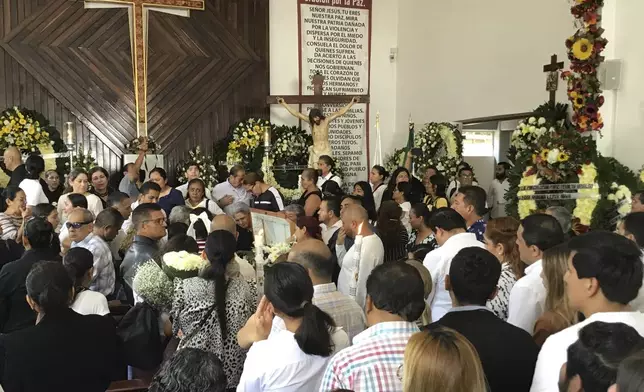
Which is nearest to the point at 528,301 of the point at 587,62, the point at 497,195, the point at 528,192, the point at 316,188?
the point at 528,192

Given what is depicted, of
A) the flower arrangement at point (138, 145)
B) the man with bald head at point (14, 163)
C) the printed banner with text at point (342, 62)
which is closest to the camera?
the man with bald head at point (14, 163)

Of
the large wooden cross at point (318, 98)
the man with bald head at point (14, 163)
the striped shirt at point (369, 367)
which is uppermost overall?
the large wooden cross at point (318, 98)

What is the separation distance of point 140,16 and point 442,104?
222 inches

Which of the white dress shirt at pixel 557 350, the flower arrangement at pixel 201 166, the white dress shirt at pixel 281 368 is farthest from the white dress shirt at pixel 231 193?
the white dress shirt at pixel 557 350

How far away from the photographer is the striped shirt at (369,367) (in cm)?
193

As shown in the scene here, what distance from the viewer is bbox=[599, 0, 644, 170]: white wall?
6031 mm

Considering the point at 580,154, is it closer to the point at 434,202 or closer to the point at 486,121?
the point at 434,202

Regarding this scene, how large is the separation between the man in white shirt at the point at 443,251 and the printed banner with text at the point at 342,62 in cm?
823

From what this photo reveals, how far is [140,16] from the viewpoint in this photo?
418 inches

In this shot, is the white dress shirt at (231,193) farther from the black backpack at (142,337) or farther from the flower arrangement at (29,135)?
the black backpack at (142,337)

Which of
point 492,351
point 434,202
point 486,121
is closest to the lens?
point 492,351

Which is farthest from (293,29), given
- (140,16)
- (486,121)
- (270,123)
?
(486,121)

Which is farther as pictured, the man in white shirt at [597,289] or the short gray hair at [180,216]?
the short gray hair at [180,216]

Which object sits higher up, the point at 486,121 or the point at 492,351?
the point at 486,121
